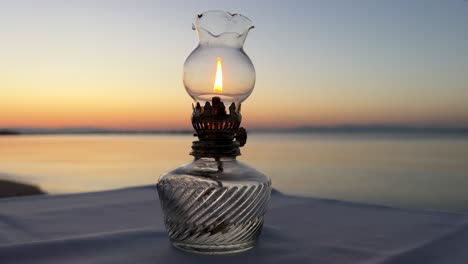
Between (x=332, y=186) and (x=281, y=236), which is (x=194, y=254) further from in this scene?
(x=332, y=186)

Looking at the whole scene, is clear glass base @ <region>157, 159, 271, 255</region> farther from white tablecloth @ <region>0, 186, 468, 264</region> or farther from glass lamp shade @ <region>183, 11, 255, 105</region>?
glass lamp shade @ <region>183, 11, 255, 105</region>

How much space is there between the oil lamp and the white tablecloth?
46 millimetres

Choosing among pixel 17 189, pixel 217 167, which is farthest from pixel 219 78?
pixel 17 189

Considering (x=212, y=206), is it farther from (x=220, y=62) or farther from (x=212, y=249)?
(x=220, y=62)

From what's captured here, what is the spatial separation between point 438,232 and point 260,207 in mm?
401

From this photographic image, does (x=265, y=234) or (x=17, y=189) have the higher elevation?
(x=265, y=234)

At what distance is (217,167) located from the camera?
2.84 feet

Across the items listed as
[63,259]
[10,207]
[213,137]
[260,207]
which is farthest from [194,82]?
[10,207]

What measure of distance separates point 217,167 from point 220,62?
0.22 meters

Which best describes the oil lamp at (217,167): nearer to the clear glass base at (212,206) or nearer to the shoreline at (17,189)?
the clear glass base at (212,206)

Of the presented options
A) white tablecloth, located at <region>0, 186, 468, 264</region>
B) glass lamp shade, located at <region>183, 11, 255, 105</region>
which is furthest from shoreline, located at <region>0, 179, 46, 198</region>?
glass lamp shade, located at <region>183, 11, 255, 105</region>

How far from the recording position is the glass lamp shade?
0.94 m

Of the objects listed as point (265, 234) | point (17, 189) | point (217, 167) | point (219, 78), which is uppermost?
point (219, 78)

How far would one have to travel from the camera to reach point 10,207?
1.24 metres
